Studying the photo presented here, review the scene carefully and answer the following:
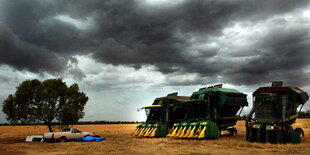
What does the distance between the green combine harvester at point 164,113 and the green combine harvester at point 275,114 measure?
36.6ft

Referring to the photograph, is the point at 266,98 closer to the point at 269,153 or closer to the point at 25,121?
the point at 269,153

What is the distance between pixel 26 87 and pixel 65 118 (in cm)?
619

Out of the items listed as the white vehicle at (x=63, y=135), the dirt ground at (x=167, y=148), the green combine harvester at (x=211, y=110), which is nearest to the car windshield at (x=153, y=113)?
the green combine harvester at (x=211, y=110)

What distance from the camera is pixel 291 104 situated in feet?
72.7

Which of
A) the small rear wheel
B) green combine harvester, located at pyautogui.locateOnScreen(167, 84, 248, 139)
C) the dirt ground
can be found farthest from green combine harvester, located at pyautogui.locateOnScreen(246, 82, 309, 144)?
the small rear wheel

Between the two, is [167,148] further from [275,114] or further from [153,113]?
[153,113]

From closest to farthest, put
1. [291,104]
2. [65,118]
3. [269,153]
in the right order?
[269,153]
[291,104]
[65,118]

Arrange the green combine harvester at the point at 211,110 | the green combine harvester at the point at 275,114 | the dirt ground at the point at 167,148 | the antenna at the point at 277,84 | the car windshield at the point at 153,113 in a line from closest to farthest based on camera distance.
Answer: the dirt ground at the point at 167,148 < the green combine harvester at the point at 275,114 < the antenna at the point at 277,84 < the green combine harvester at the point at 211,110 < the car windshield at the point at 153,113

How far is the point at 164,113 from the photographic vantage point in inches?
1282

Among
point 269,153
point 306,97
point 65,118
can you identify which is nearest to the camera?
point 269,153

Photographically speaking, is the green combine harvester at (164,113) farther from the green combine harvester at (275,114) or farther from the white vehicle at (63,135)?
the green combine harvester at (275,114)

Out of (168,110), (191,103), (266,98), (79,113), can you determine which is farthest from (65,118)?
(266,98)

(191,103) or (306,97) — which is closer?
(306,97)

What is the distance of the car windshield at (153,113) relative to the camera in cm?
3309
